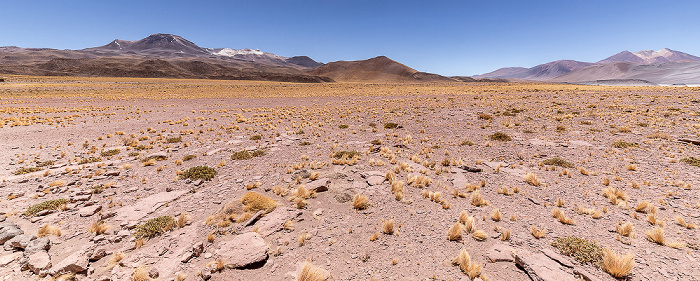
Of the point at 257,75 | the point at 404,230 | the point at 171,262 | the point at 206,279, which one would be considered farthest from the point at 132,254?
the point at 257,75

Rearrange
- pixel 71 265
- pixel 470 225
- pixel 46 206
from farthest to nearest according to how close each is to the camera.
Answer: pixel 46 206 → pixel 470 225 → pixel 71 265

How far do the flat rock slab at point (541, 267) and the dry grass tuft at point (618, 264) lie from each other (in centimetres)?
72

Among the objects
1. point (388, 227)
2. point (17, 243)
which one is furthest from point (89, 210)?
point (388, 227)

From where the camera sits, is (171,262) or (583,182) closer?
(171,262)

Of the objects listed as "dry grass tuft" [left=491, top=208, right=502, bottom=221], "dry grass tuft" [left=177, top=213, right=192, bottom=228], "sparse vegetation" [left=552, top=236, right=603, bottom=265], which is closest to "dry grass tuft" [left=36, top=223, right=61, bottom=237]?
"dry grass tuft" [left=177, top=213, right=192, bottom=228]

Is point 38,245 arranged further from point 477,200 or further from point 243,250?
point 477,200

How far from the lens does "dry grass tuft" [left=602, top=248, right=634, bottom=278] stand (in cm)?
468

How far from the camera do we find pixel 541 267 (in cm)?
501

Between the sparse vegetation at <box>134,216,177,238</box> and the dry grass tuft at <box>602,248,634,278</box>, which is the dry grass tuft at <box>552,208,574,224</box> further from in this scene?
the sparse vegetation at <box>134,216,177,238</box>

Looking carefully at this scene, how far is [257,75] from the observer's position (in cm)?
15000

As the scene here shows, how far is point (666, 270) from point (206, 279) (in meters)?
8.90

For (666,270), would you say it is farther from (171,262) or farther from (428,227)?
(171,262)

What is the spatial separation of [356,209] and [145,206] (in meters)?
6.56

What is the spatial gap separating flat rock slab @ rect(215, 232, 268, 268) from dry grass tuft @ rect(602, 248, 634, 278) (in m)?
6.78
